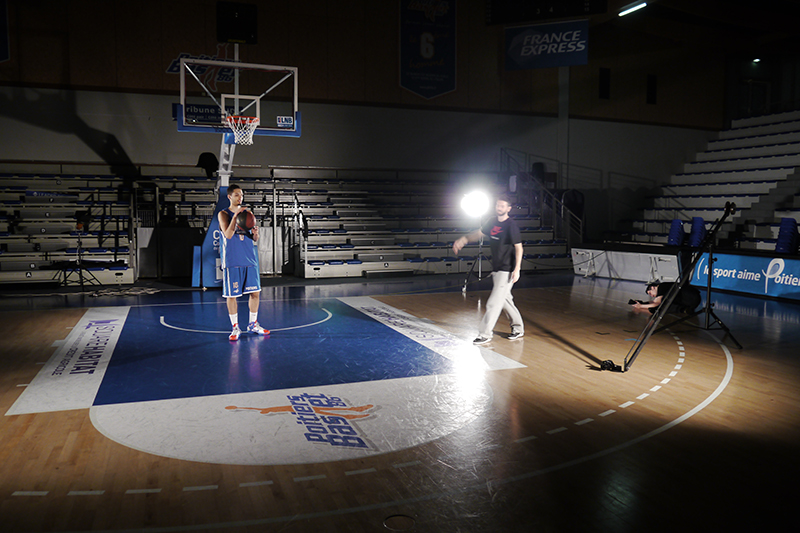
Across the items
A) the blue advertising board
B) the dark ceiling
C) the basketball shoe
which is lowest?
the basketball shoe

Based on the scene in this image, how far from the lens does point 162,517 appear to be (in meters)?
2.98

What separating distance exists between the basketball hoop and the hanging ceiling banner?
8.75 metres

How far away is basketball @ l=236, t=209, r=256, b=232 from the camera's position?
22.4 feet

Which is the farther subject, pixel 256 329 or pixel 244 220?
pixel 256 329

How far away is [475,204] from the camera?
61.0ft

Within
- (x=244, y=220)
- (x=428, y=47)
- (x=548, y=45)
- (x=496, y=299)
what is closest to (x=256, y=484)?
(x=244, y=220)

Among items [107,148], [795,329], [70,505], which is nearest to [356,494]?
[70,505]

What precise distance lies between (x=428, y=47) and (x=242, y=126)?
389 inches

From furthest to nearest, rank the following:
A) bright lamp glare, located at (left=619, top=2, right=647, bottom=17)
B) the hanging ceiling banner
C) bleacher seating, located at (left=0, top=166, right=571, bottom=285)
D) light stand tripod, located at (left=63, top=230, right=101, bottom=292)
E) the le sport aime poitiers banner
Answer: the hanging ceiling banner → bright lamp glare, located at (left=619, top=2, right=647, bottom=17) → bleacher seating, located at (left=0, top=166, right=571, bottom=285) → light stand tripod, located at (left=63, top=230, right=101, bottom=292) → the le sport aime poitiers banner

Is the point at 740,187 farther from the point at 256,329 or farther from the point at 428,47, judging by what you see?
the point at 256,329

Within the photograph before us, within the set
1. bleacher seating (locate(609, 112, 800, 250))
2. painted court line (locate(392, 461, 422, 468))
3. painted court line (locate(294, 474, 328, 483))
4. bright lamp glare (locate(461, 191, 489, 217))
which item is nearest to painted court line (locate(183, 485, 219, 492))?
painted court line (locate(294, 474, 328, 483))

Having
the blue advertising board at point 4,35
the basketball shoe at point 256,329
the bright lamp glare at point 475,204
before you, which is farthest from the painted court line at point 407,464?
the blue advertising board at point 4,35

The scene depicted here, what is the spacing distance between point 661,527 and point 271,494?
7.02ft

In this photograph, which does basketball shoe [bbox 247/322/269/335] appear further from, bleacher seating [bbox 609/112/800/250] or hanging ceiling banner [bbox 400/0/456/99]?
bleacher seating [bbox 609/112/800/250]
